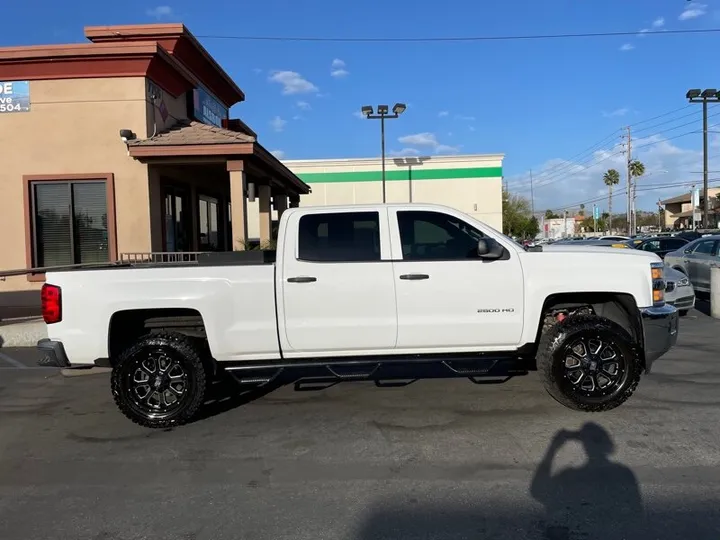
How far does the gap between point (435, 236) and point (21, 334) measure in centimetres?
739

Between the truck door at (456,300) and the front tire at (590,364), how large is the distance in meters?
0.39

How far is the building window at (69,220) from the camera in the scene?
13.1 meters

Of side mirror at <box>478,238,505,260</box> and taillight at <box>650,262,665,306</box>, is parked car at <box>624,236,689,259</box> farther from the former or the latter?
side mirror at <box>478,238,505,260</box>

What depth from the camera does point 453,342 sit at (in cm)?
555

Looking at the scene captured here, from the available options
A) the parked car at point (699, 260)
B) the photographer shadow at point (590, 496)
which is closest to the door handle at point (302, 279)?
the photographer shadow at point (590, 496)

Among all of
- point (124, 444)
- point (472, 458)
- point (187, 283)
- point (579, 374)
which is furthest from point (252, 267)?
point (579, 374)

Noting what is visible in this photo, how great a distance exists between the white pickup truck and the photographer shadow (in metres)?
1.06

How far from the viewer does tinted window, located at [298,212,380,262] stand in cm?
558


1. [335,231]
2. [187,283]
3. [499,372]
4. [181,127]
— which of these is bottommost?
[499,372]

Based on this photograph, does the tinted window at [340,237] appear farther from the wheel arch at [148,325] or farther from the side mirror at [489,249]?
the wheel arch at [148,325]

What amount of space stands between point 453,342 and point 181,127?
10744 millimetres

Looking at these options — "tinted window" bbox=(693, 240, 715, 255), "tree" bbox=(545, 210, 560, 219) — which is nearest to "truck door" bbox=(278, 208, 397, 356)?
"tinted window" bbox=(693, 240, 715, 255)

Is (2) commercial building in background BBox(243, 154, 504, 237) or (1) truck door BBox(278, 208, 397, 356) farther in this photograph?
(2) commercial building in background BBox(243, 154, 504, 237)

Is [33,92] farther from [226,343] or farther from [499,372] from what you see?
[499,372]
